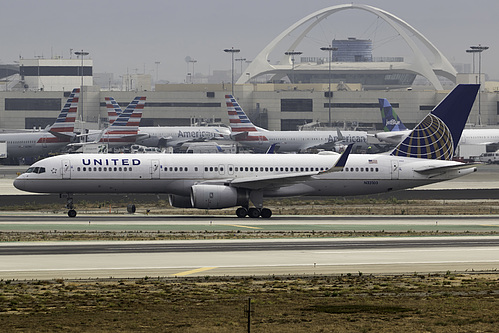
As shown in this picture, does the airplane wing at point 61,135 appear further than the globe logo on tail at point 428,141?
Yes

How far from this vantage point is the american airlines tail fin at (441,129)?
214 feet

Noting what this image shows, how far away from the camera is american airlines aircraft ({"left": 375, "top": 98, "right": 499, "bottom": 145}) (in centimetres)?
13612

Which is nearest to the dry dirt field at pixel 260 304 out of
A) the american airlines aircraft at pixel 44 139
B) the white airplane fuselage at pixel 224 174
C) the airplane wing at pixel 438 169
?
the white airplane fuselage at pixel 224 174

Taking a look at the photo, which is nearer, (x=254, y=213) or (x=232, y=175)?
(x=254, y=213)

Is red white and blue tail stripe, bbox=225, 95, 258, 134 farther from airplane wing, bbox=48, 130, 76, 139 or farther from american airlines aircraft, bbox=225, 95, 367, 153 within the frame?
airplane wing, bbox=48, 130, 76, 139

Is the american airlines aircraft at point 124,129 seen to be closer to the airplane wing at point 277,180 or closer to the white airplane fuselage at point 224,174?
the white airplane fuselage at point 224,174

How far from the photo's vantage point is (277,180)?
59.5 metres

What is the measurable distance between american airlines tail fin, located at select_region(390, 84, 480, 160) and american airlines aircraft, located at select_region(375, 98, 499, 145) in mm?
68261

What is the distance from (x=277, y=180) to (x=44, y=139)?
76.7 m

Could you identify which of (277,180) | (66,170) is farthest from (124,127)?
(277,180)

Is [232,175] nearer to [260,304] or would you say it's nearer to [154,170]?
[154,170]

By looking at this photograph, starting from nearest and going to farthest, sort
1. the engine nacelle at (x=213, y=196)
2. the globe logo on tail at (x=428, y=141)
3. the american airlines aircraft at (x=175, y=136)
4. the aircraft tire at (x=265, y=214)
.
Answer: the engine nacelle at (x=213, y=196) < the aircraft tire at (x=265, y=214) < the globe logo on tail at (x=428, y=141) < the american airlines aircraft at (x=175, y=136)

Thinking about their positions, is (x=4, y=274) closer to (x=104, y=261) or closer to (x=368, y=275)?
A: (x=104, y=261)

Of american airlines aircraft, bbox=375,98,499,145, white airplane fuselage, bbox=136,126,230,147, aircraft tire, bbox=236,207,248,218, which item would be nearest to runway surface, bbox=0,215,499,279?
aircraft tire, bbox=236,207,248,218
